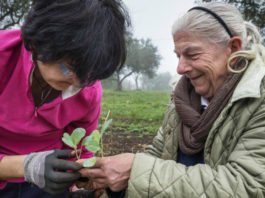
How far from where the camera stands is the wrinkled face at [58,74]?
1.59 meters

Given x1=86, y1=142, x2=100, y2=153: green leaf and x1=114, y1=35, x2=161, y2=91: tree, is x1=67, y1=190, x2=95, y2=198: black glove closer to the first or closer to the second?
x1=86, y1=142, x2=100, y2=153: green leaf

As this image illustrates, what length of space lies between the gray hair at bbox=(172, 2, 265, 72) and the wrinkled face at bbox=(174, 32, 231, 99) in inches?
1.3

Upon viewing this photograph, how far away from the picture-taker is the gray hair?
181 centimetres

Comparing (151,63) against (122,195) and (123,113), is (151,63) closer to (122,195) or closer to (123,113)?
(123,113)

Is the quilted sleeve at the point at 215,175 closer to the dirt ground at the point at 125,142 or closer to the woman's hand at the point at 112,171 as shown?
the woman's hand at the point at 112,171

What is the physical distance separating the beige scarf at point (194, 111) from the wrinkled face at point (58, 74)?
1.99ft

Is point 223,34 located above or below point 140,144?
above

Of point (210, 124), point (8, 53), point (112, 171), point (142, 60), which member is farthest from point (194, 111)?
point (142, 60)

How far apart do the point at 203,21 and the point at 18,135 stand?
3.56 ft

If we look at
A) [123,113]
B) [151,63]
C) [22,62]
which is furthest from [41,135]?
[151,63]

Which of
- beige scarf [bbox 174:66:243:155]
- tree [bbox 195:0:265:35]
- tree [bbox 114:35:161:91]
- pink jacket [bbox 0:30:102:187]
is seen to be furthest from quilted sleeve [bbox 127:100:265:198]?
tree [bbox 114:35:161:91]

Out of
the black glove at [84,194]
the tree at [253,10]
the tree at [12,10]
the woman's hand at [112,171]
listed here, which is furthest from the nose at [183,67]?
the tree at [12,10]

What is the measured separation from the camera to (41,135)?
6.47 ft

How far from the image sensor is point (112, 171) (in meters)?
1.68
